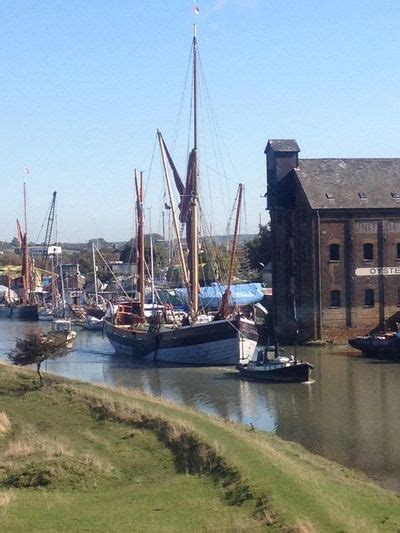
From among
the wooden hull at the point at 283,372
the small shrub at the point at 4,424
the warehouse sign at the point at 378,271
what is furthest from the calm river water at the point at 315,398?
the small shrub at the point at 4,424

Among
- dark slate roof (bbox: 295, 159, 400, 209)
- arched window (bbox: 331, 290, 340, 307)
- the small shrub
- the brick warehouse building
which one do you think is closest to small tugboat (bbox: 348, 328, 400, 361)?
the brick warehouse building

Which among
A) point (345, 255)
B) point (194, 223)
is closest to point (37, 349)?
point (194, 223)

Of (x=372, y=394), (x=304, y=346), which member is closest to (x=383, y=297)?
(x=304, y=346)

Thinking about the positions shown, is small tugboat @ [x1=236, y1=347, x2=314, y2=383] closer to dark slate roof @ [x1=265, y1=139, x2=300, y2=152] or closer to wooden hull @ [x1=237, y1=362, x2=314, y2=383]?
wooden hull @ [x1=237, y1=362, x2=314, y2=383]

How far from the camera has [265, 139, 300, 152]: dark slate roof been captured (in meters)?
67.2

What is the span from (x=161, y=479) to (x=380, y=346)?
3628 cm

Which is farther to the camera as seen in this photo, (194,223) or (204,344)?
(194,223)

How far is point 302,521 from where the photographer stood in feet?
52.5

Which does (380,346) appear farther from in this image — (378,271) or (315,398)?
(315,398)

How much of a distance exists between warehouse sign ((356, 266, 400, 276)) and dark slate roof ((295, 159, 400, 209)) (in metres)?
4.17

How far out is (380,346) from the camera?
184ft

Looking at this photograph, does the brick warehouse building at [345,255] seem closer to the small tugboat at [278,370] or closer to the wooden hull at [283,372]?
the small tugboat at [278,370]

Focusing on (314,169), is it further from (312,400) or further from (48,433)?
(48,433)

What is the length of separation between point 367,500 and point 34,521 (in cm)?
684
